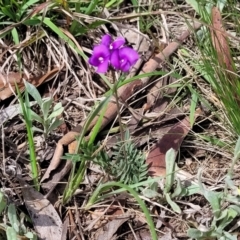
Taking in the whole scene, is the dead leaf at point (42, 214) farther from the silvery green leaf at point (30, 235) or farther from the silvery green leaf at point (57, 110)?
the silvery green leaf at point (57, 110)

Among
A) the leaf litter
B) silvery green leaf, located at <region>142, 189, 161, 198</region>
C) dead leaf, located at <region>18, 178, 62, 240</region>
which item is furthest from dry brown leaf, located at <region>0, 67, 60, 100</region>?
silvery green leaf, located at <region>142, 189, 161, 198</region>

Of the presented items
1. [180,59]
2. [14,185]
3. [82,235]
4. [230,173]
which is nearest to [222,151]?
[230,173]

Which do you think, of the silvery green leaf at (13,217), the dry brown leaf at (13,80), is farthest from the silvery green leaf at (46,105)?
the silvery green leaf at (13,217)

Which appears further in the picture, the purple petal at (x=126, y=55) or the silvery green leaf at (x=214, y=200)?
the silvery green leaf at (x=214, y=200)

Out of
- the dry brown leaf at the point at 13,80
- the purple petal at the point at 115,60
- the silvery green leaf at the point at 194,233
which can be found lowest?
the silvery green leaf at the point at 194,233

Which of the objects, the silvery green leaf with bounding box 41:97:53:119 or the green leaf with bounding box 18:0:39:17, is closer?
the silvery green leaf with bounding box 41:97:53:119

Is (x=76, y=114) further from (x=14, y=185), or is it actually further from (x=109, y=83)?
(x=14, y=185)

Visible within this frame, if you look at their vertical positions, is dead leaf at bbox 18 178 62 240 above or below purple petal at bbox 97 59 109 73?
below

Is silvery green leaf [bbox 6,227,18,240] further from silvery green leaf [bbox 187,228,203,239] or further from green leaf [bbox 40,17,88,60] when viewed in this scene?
green leaf [bbox 40,17,88,60]
